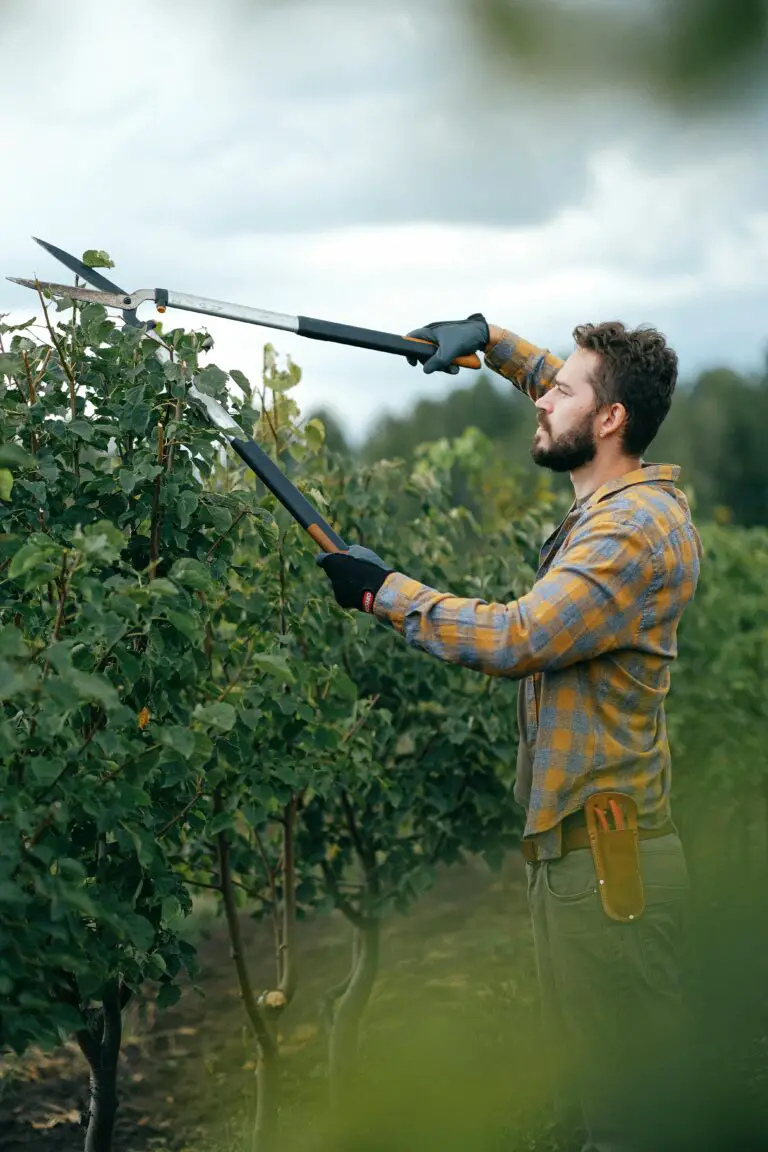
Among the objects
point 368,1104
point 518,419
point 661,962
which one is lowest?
point 661,962

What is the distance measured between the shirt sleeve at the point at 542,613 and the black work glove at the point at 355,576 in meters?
0.02

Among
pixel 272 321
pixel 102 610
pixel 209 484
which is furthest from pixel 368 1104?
pixel 209 484

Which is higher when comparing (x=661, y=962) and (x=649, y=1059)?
(x=649, y=1059)

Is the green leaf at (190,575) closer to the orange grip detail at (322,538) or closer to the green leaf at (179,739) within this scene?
the green leaf at (179,739)

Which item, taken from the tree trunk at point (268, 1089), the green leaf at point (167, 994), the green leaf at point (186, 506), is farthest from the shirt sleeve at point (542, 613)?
the tree trunk at point (268, 1089)

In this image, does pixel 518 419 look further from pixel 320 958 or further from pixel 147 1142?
pixel 147 1142

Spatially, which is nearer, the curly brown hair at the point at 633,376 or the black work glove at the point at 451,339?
the curly brown hair at the point at 633,376

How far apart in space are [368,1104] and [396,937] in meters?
5.89

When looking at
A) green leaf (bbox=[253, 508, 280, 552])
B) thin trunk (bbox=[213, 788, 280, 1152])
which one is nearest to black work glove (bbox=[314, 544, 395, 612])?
green leaf (bbox=[253, 508, 280, 552])

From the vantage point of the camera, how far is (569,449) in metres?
2.80

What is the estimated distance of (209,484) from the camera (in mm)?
3439

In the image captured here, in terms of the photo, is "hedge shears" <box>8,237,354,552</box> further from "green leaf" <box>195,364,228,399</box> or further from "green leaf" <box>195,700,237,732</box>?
"green leaf" <box>195,700,237,732</box>


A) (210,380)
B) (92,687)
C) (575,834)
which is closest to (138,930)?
(92,687)

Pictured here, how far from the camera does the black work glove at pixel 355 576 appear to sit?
2.46 m
